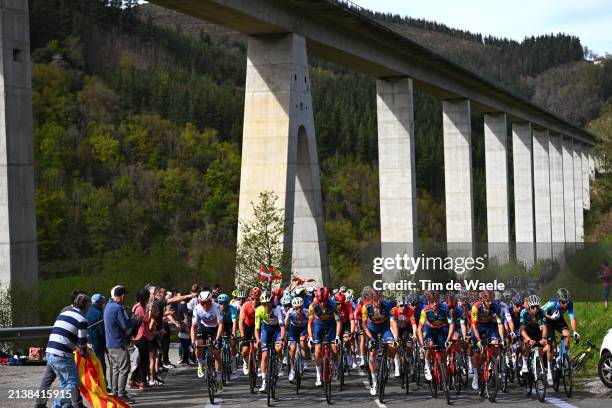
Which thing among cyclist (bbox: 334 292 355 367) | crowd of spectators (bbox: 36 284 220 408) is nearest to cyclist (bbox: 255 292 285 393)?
cyclist (bbox: 334 292 355 367)

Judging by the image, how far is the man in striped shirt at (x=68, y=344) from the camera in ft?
42.7

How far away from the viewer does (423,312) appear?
18.0m

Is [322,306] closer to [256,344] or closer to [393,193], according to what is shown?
[256,344]

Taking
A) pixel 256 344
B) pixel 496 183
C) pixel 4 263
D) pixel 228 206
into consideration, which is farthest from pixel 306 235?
pixel 228 206

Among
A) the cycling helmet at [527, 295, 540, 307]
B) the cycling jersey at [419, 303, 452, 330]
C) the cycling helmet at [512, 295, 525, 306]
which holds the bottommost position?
the cycling jersey at [419, 303, 452, 330]

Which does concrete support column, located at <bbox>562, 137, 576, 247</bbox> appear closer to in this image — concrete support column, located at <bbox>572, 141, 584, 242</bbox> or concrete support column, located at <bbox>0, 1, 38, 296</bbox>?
concrete support column, located at <bbox>572, 141, 584, 242</bbox>

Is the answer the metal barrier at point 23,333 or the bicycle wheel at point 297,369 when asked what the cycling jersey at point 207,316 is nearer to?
the bicycle wheel at point 297,369

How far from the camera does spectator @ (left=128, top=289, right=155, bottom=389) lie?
59.9 feet

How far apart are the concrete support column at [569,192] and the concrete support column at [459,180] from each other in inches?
1436

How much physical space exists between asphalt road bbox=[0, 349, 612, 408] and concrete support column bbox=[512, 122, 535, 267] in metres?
58.2

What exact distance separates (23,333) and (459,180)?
1801 inches

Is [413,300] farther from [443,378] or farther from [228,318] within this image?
[228,318]

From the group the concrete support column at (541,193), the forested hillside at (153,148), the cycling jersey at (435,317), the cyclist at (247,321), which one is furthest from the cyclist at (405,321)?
the forested hillside at (153,148)

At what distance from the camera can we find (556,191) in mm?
102312
